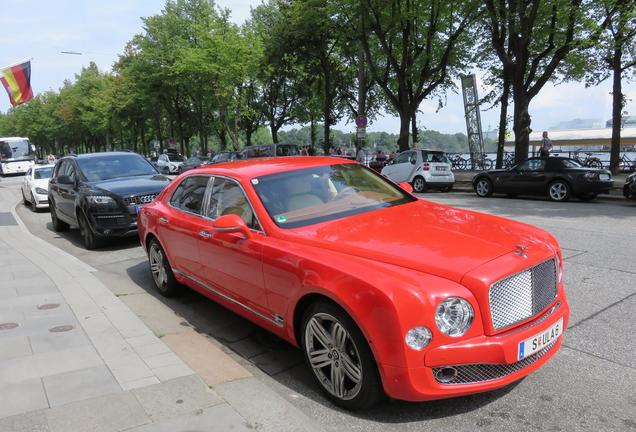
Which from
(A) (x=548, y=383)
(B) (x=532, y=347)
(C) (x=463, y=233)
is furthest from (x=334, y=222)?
(A) (x=548, y=383)

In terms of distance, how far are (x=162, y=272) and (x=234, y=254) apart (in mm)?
2045

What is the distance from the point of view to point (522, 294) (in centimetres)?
289

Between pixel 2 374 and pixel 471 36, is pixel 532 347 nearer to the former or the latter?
pixel 2 374

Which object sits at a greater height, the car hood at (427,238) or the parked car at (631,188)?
the car hood at (427,238)

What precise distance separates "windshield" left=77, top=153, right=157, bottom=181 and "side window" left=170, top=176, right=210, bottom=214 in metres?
4.89

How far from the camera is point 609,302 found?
4699 mm

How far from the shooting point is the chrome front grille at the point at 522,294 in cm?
274

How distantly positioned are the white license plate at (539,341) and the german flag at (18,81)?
24412 millimetres

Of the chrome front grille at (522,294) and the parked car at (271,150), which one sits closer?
the chrome front grille at (522,294)

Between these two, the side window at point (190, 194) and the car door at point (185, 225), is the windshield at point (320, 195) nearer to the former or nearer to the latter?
the car door at point (185, 225)

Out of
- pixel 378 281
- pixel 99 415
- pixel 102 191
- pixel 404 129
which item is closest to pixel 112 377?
pixel 99 415

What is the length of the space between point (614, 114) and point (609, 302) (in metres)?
19.2

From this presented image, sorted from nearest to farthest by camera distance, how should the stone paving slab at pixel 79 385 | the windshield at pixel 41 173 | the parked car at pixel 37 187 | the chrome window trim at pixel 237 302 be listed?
the stone paving slab at pixel 79 385
the chrome window trim at pixel 237 302
the parked car at pixel 37 187
the windshield at pixel 41 173

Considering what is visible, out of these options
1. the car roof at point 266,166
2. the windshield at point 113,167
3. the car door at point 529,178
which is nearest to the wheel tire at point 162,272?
the car roof at point 266,166
